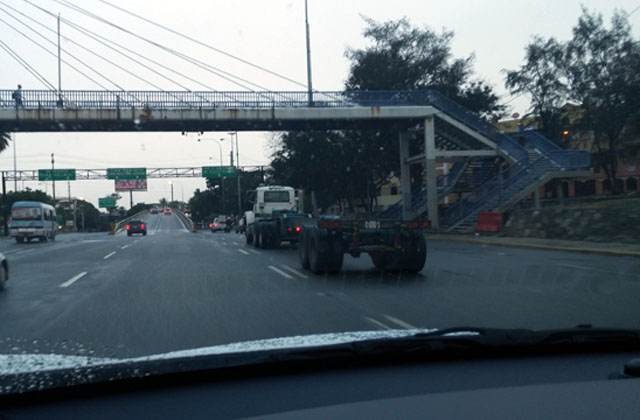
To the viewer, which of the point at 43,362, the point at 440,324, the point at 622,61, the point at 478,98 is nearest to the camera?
the point at 43,362

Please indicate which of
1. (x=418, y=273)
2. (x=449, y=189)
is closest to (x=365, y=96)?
(x=449, y=189)

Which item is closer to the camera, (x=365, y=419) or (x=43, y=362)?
(x=365, y=419)

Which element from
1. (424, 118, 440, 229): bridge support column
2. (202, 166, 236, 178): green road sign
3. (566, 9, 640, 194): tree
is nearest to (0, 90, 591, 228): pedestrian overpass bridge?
(424, 118, 440, 229): bridge support column

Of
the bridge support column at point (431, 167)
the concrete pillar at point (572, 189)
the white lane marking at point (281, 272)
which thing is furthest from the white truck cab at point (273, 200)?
the concrete pillar at point (572, 189)

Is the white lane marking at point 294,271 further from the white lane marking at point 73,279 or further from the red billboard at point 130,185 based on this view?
the red billboard at point 130,185

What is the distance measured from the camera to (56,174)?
55312 millimetres

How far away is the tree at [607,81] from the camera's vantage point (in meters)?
32.5

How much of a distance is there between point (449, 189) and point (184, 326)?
33345mm

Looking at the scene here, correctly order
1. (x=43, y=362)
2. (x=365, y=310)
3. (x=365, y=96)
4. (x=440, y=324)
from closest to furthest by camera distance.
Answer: (x=43, y=362) < (x=440, y=324) < (x=365, y=310) < (x=365, y=96)

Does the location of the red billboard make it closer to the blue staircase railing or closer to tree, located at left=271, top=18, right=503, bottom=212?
tree, located at left=271, top=18, right=503, bottom=212

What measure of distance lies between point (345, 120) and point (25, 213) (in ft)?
83.3

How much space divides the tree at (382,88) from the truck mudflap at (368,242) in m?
28.3

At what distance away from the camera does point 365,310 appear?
30.4 feet

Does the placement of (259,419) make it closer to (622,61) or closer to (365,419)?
(365,419)
